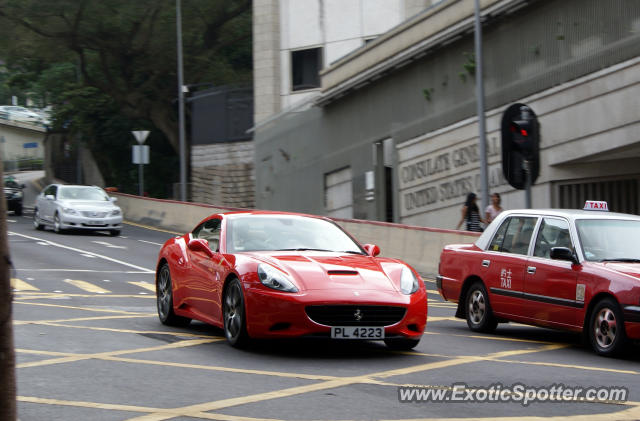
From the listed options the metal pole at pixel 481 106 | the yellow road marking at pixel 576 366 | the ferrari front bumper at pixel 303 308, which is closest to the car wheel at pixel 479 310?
the yellow road marking at pixel 576 366

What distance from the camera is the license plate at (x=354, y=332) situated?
29.5ft

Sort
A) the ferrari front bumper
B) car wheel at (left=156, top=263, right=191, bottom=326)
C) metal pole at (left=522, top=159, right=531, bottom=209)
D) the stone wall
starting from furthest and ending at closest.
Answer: the stone wall → metal pole at (left=522, top=159, right=531, bottom=209) → car wheel at (left=156, top=263, right=191, bottom=326) → the ferrari front bumper

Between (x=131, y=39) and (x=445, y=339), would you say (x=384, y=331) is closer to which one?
(x=445, y=339)

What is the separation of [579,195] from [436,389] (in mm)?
17394

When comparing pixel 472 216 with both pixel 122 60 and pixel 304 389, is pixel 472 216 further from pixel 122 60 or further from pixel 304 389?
pixel 122 60

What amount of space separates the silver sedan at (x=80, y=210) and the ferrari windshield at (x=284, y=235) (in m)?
20.6

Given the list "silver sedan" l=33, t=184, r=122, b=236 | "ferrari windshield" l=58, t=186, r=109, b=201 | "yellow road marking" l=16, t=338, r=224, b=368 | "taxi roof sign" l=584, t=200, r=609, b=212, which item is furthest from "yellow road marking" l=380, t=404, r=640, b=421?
"ferrari windshield" l=58, t=186, r=109, b=201

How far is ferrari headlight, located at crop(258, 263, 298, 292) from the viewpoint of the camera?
9070 mm

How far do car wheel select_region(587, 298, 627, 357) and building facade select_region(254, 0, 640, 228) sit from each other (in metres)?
11.7

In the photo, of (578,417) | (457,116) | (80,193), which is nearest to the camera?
(578,417)

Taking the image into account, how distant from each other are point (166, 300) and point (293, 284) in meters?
3.16

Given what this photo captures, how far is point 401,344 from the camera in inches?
384

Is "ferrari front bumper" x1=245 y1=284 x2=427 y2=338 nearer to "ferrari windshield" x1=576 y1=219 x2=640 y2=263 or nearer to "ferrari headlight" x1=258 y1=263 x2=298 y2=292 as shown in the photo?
"ferrari headlight" x1=258 y1=263 x2=298 y2=292

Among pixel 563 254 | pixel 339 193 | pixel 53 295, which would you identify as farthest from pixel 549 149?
pixel 563 254
